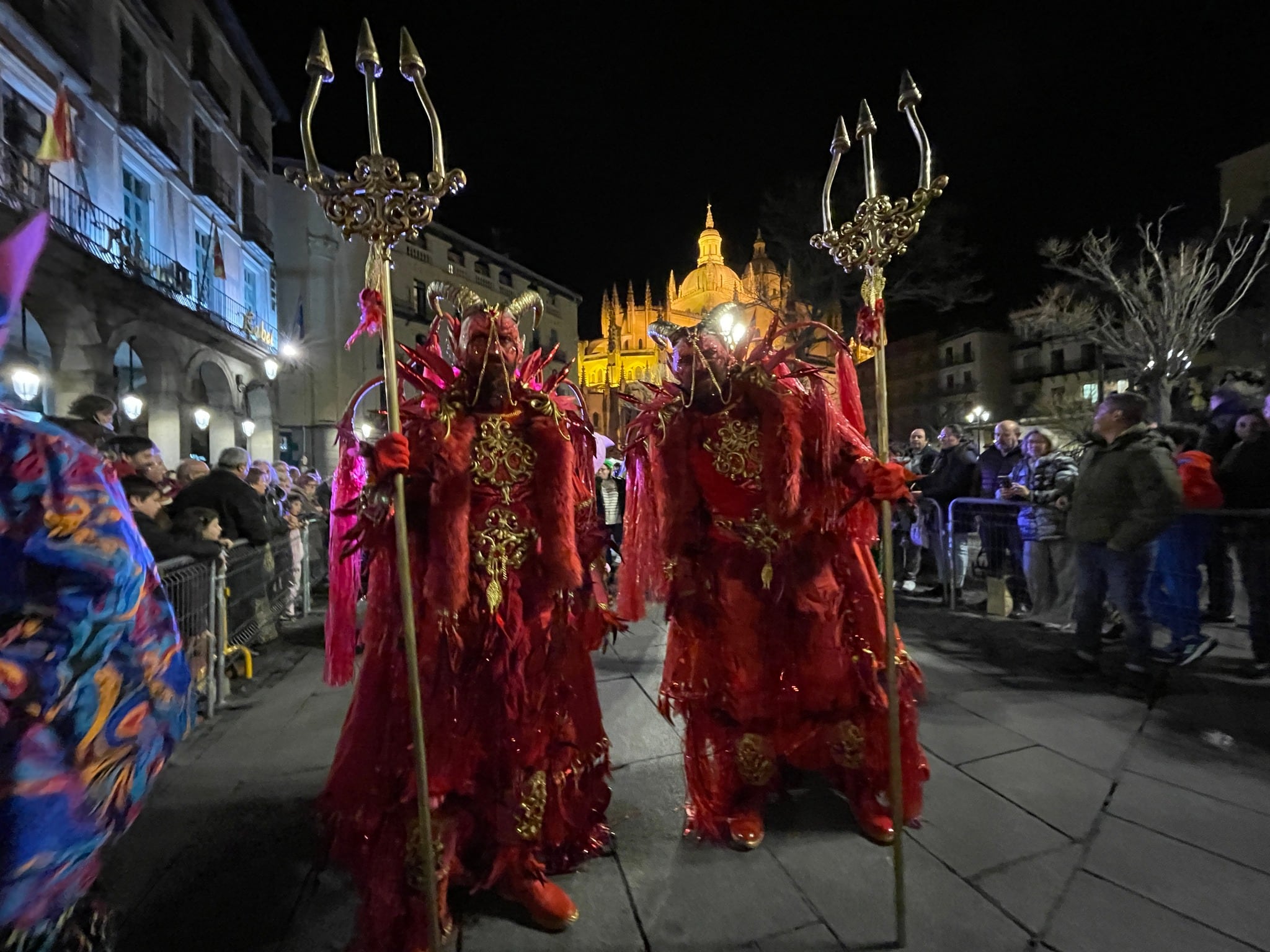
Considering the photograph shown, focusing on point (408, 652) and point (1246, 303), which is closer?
point (408, 652)

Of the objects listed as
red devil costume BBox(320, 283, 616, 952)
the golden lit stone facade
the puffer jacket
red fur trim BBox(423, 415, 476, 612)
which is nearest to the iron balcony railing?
red devil costume BBox(320, 283, 616, 952)

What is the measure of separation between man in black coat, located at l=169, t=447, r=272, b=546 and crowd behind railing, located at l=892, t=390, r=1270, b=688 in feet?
16.0

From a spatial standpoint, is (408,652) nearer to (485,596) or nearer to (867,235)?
(485,596)

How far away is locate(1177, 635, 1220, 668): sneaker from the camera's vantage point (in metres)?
4.39

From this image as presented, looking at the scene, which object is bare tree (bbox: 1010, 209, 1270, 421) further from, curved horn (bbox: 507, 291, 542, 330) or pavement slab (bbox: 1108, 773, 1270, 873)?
curved horn (bbox: 507, 291, 542, 330)

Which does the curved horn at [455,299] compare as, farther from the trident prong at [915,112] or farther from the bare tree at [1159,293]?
the bare tree at [1159,293]

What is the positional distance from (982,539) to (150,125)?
17875 millimetres

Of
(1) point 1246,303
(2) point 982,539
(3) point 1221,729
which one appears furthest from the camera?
(1) point 1246,303

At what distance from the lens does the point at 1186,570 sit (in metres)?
4.48

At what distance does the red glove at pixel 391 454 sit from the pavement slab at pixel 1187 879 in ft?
9.27

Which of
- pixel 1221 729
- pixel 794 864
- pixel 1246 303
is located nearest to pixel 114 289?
pixel 794 864

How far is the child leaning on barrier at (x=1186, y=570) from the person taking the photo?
4422 millimetres

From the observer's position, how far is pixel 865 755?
104 inches

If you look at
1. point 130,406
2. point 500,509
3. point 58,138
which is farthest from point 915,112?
point 130,406
